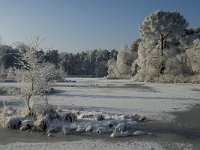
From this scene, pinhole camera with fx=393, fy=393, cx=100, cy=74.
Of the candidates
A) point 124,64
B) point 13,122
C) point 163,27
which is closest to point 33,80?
point 13,122

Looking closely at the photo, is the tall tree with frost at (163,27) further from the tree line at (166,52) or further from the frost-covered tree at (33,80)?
the frost-covered tree at (33,80)

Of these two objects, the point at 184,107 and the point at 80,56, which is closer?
the point at 184,107

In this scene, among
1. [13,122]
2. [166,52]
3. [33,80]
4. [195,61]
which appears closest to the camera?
[13,122]

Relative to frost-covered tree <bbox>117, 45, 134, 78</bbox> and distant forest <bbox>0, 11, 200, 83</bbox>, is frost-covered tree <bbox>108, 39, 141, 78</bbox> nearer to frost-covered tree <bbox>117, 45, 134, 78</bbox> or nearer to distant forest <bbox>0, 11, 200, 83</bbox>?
frost-covered tree <bbox>117, 45, 134, 78</bbox>

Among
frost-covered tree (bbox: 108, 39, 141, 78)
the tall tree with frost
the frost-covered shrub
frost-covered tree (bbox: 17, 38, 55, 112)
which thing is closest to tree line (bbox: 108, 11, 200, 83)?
the tall tree with frost

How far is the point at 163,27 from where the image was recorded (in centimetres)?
7231

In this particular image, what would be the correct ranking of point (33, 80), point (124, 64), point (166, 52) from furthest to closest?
1. point (124, 64)
2. point (166, 52)
3. point (33, 80)

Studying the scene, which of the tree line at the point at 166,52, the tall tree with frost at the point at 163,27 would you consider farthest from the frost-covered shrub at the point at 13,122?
the tall tree with frost at the point at 163,27

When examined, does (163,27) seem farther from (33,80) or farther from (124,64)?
(33,80)

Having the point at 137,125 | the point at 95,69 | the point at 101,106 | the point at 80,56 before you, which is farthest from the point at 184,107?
the point at 80,56

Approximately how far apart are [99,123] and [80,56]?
145022 mm

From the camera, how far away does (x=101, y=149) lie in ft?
50.3

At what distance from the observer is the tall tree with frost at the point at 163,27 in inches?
2862

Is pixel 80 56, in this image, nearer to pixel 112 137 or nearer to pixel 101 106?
pixel 101 106
